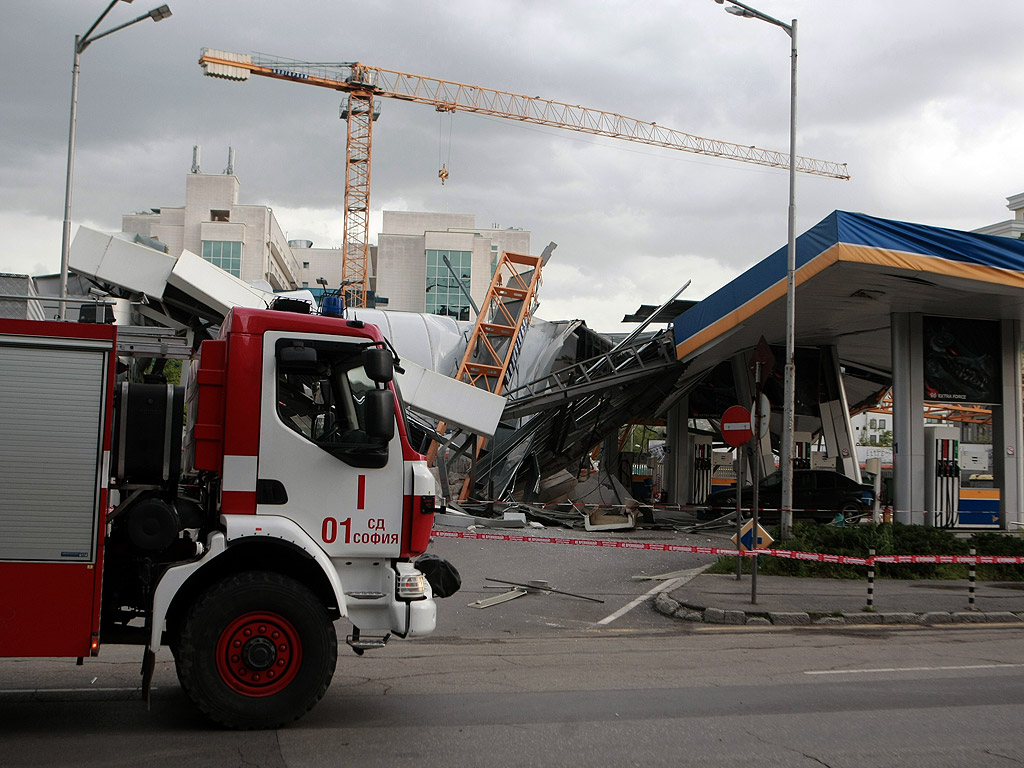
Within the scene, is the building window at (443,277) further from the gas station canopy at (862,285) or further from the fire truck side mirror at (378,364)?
the fire truck side mirror at (378,364)

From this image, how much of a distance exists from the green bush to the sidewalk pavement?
493 mm

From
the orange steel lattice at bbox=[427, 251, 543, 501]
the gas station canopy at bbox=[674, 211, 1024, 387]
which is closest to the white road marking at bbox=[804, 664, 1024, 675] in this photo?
the gas station canopy at bbox=[674, 211, 1024, 387]

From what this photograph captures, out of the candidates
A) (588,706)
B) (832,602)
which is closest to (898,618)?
(832,602)

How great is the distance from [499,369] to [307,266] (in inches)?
4042

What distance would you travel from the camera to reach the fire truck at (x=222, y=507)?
5777 mm

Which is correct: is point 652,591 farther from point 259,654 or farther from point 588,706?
point 259,654

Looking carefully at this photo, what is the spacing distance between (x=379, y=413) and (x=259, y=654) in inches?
70.1

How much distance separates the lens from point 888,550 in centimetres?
1538

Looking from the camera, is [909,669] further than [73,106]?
No

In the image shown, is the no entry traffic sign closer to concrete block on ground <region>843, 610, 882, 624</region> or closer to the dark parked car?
concrete block on ground <region>843, 610, 882, 624</region>

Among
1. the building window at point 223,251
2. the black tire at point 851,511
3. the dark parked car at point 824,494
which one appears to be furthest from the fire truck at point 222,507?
the building window at point 223,251

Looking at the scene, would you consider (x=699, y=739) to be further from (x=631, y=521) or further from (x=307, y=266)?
(x=307, y=266)

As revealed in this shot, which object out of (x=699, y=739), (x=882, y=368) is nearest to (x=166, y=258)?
(x=699, y=739)

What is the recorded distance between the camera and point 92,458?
5852 mm
